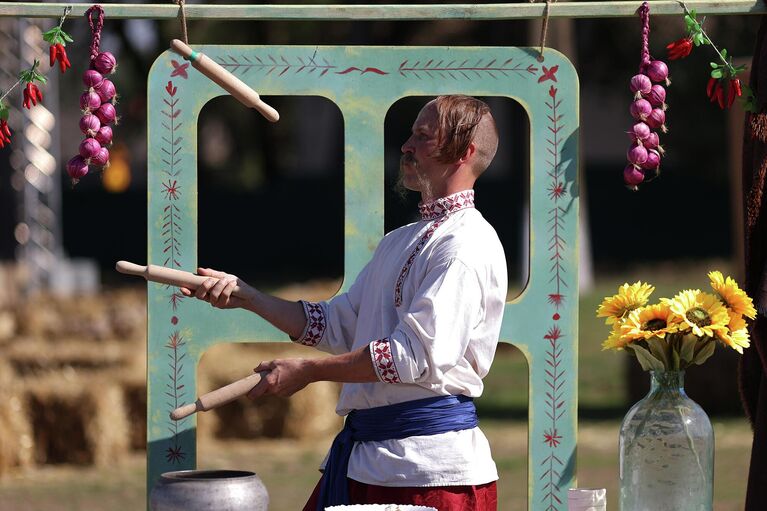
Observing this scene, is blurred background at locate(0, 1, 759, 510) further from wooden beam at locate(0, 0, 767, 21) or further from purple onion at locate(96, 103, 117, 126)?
purple onion at locate(96, 103, 117, 126)

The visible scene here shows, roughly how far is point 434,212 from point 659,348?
63 centimetres

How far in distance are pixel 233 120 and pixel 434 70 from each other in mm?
22401

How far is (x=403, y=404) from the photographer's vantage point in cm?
316

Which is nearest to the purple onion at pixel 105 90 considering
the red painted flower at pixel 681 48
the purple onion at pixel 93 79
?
the purple onion at pixel 93 79

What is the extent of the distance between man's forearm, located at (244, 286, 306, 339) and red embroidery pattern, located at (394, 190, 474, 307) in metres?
0.32

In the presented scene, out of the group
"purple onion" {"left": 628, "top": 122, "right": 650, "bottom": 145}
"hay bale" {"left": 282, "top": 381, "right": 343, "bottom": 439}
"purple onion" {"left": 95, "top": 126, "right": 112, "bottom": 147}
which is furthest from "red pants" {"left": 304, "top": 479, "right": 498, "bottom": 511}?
"hay bale" {"left": 282, "top": 381, "right": 343, "bottom": 439}

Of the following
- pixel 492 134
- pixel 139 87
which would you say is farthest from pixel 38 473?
pixel 139 87

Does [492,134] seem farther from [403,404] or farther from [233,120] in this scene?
[233,120]

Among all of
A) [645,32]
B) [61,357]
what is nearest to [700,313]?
[645,32]

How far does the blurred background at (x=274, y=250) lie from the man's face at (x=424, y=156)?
0.33 m

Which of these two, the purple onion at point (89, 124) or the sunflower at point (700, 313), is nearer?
the sunflower at point (700, 313)

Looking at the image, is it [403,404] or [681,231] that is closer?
[403,404]

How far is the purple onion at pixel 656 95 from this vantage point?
349 centimetres

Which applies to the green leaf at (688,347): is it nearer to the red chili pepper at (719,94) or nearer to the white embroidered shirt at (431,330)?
the white embroidered shirt at (431,330)
